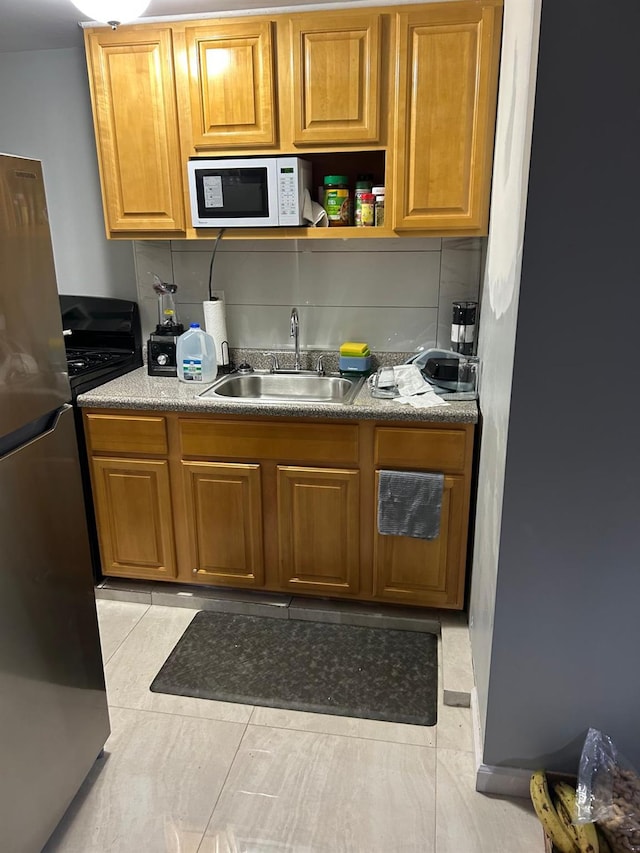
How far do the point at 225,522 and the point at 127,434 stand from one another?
51 cm

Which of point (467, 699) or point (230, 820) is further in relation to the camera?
point (467, 699)

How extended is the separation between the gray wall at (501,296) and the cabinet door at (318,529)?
18.3 inches

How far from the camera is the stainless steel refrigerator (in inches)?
52.1

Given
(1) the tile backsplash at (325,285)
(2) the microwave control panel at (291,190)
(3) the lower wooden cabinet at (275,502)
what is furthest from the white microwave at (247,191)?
(3) the lower wooden cabinet at (275,502)

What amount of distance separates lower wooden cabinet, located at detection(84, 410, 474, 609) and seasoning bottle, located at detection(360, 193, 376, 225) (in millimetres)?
789

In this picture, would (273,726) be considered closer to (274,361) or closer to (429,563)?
(429,563)

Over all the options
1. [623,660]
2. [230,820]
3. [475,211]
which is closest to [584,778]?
[623,660]

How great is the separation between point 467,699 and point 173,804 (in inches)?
37.0

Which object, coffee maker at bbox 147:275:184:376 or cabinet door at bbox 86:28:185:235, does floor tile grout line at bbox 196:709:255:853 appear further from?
cabinet door at bbox 86:28:185:235

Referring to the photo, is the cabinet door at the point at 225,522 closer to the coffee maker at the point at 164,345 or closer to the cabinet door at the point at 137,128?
the coffee maker at the point at 164,345

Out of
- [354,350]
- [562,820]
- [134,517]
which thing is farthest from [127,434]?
[562,820]

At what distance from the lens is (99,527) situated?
2.54m

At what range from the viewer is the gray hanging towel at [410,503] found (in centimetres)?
223

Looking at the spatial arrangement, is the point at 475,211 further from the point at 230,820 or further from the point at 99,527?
the point at 230,820
